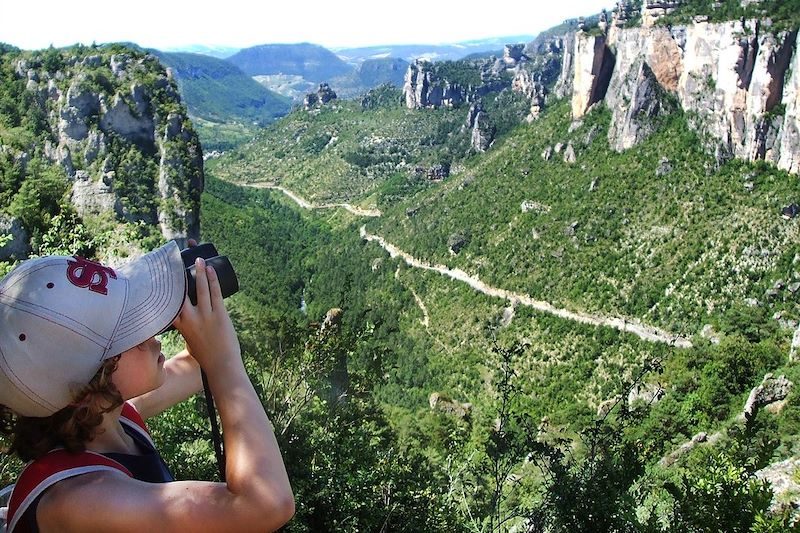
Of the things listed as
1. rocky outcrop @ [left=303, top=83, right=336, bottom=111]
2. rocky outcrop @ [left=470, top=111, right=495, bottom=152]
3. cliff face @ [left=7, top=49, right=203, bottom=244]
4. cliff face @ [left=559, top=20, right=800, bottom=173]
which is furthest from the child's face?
rocky outcrop @ [left=303, top=83, right=336, bottom=111]

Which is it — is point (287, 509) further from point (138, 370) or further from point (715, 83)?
point (715, 83)

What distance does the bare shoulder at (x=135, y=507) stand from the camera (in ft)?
5.56

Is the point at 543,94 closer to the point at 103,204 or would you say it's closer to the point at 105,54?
the point at 105,54

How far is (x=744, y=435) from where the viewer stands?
4.55 metres

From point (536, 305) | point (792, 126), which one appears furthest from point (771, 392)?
point (792, 126)

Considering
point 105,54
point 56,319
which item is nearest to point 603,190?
point 105,54

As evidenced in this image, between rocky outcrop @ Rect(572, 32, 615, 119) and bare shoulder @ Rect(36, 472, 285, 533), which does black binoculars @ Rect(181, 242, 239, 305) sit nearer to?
bare shoulder @ Rect(36, 472, 285, 533)

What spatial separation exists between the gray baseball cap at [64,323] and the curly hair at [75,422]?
3 centimetres

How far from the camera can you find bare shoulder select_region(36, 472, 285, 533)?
1.70 m

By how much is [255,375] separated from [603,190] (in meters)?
42.9

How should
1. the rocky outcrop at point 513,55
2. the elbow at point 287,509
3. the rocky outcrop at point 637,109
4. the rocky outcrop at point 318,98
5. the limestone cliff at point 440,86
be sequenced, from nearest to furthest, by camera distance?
the elbow at point 287,509
the rocky outcrop at point 637,109
the limestone cliff at point 440,86
the rocky outcrop at point 318,98
the rocky outcrop at point 513,55

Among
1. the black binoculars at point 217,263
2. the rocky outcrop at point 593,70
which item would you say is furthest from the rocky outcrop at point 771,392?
the rocky outcrop at point 593,70

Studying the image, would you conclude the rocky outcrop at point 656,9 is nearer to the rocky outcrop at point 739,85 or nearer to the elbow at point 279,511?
the rocky outcrop at point 739,85

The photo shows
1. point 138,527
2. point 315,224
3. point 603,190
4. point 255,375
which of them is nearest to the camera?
point 138,527
